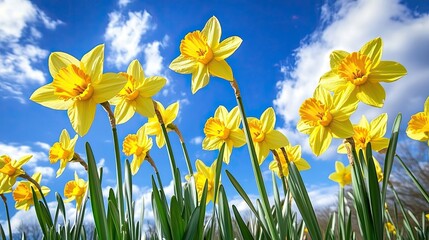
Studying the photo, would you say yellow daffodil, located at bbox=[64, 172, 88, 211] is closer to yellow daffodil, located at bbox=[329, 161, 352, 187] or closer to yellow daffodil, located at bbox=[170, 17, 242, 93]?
yellow daffodil, located at bbox=[170, 17, 242, 93]

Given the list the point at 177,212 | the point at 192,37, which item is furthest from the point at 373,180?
the point at 192,37

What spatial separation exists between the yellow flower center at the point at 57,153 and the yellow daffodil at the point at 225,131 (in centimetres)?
94

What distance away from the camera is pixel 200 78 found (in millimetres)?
1783

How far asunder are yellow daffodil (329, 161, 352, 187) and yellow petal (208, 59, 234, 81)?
1.58m

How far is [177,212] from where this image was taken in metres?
1.44

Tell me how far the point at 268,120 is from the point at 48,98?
3.45 feet

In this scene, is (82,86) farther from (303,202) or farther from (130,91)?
(303,202)

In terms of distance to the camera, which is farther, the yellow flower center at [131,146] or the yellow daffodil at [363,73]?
the yellow flower center at [131,146]

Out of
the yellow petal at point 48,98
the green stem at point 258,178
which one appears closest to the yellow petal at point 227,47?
the green stem at point 258,178

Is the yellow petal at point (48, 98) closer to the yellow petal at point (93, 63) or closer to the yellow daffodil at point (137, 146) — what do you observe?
the yellow petal at point (93, 63)

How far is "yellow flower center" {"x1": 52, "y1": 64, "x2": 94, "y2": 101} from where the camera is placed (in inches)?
58.9

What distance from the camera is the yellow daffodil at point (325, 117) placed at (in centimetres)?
170

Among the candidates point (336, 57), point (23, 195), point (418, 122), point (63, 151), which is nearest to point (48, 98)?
point (63, 151)

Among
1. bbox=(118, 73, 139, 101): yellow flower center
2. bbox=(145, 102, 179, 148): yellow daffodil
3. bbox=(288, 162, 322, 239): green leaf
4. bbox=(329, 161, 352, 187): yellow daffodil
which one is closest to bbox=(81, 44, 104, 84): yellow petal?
bbox=(118, 73, 139, 101): yellow flower center
